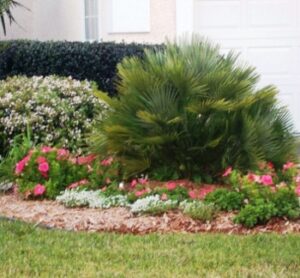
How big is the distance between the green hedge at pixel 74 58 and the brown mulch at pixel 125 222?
3.49 metres

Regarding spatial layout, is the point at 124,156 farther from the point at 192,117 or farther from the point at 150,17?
the point at 150,17

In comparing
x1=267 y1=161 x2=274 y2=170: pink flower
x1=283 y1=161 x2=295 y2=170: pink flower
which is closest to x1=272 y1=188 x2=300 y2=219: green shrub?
x1=283 y1=161 x2=295 y2=170: pink flower

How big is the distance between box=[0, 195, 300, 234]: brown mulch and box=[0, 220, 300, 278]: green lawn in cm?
26

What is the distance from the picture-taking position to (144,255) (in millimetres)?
5402

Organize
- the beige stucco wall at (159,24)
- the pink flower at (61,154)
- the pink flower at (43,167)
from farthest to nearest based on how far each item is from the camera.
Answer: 1. the beige stucco wall at (159,24)
2. the pink flower at (61,154)
3. the pink flower at (43,167)

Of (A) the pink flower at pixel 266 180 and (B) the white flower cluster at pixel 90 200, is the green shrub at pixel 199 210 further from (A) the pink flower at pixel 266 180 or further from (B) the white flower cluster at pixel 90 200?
(B) the white flower cluster at pixel 90 200

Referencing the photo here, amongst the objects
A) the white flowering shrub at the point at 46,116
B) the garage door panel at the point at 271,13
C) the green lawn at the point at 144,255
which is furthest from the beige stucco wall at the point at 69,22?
the green lawn at the point at 144,255

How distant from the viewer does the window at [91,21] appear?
1111cm

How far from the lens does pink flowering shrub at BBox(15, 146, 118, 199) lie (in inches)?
287

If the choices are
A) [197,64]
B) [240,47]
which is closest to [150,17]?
[240,47]

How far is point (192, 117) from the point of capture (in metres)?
7.03

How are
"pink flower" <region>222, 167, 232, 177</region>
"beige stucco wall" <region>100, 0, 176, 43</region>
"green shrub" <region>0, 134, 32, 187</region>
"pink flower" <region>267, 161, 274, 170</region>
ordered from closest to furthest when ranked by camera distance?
"pink flower" <region>222, 167, 232, 177</region>, "pink flower" <region>267, 161, 274, 170</region>, "green shrub" <region>0, 134, 32, 187</region>, "beige stucco wall" <region>100, 0, 176, 43</region>

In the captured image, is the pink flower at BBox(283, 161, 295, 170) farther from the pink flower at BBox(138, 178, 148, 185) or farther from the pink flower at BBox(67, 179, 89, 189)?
the pink flower at BBox(67, 179, 89, 189)

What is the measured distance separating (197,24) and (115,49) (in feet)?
4.70
